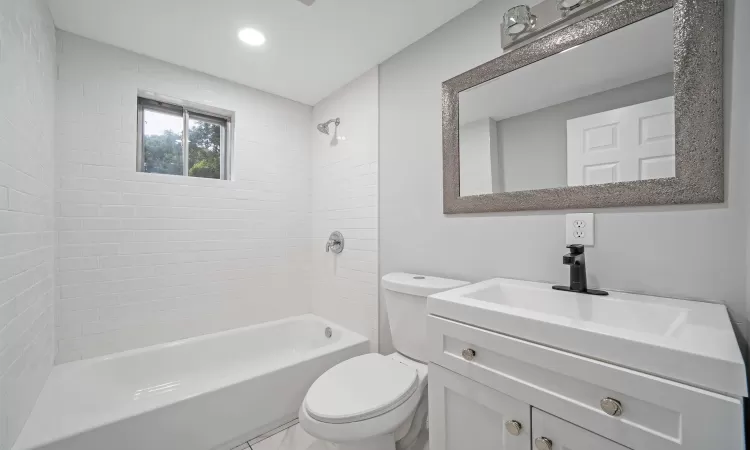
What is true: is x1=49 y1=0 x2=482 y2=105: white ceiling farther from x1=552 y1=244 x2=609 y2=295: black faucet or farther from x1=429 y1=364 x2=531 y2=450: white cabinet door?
x1=429 y1=364 x2=531 y2=450: white cabinet door

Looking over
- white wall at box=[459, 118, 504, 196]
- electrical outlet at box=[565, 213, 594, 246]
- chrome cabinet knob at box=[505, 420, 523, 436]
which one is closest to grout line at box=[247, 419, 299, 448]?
chrome cabinet knob at box=[505, 420, 523, 436]

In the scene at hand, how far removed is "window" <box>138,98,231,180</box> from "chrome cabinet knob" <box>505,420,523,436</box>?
236 centimetres

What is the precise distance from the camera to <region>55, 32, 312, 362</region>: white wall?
5.78ft

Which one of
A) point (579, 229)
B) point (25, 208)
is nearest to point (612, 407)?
point (579, 229)

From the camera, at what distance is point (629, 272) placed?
3.59 feet

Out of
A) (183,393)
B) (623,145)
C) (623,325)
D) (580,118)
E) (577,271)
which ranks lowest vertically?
(183,393)

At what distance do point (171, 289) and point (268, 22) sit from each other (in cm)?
176

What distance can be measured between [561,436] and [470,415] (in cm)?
27

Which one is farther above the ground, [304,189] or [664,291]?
[304,189]

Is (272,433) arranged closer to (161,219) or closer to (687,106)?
(161,219)

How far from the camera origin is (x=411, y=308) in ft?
5.17

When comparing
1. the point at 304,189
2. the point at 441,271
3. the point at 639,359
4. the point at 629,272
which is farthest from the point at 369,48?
the point at 639,359

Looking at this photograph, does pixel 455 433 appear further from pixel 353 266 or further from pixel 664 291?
pixel 353 266

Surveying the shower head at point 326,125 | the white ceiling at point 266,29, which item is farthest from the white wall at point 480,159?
the shower head at point 326,125
